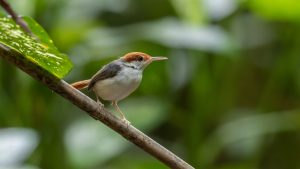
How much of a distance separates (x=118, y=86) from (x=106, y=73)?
0.15 ft

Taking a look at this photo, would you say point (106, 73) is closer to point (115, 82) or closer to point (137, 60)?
point (115, 82)

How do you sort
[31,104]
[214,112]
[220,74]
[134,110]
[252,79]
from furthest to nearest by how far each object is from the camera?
[252,79] → [214,112] → [220,74] → [134,110] → [31,104]

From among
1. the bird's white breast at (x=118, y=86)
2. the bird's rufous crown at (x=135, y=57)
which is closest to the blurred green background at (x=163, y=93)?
the bird's rufous crown at (x=135, y=57)

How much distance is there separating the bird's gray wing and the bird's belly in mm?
10

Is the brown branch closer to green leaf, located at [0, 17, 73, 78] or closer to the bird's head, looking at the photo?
green leaf, located at [0, 17, 73, 78]

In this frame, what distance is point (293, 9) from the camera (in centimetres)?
193

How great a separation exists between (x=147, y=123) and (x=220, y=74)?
46 centimetres

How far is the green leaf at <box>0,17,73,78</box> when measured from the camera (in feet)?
2.09

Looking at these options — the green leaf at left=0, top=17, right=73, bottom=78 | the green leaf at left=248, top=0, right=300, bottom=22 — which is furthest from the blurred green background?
the green leaf at left=0, top=17, right=73, bottom=78

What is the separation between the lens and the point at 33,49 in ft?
2.15

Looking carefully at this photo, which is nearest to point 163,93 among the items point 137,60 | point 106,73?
point 137,60

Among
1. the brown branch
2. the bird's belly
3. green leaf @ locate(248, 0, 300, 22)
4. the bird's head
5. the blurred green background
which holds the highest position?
the brown branch

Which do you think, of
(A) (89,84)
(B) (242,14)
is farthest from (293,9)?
(A) (89,84)

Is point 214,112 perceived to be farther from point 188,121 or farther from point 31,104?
point 31,104
